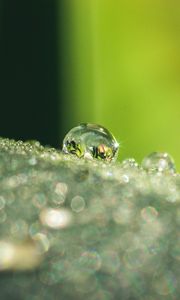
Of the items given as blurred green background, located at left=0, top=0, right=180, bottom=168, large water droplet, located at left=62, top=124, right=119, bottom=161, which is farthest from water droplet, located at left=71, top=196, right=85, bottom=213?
blurred green background, located at left=0, top=0, right=180, bottom=168

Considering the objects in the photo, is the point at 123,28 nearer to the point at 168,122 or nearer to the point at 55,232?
the point at 168,122

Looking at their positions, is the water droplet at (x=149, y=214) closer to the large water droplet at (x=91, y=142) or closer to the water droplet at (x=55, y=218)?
the water droplet at (x=55, y=218)

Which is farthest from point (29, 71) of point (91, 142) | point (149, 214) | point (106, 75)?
point (149, 214)

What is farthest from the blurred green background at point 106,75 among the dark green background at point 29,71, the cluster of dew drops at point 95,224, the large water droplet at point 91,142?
the cluster of dew drops at point 95,224

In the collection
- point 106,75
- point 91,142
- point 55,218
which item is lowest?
point 55,218

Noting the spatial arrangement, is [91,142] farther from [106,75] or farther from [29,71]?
[29,71]

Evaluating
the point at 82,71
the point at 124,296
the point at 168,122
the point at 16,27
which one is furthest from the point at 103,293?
the point at 16,27
